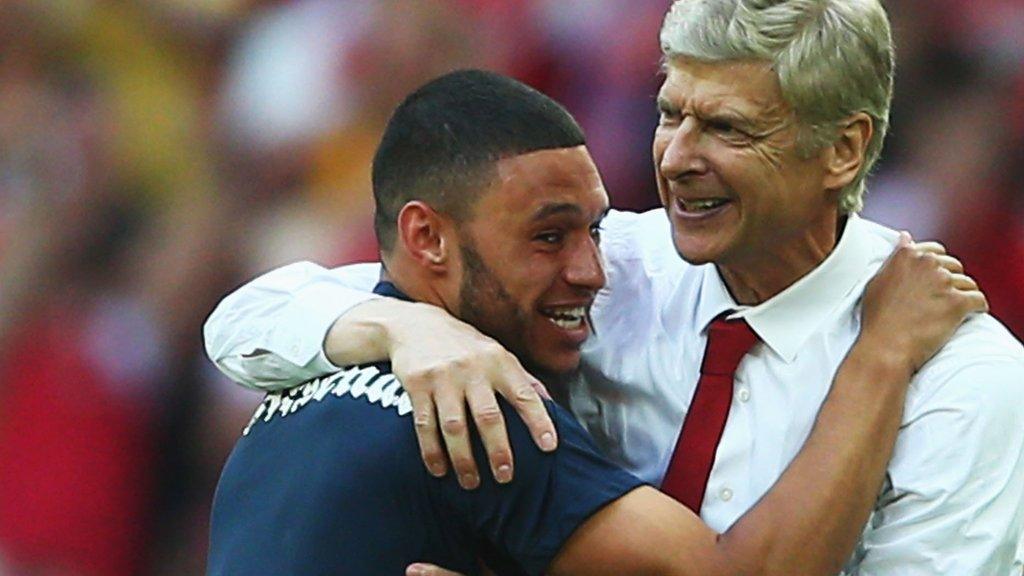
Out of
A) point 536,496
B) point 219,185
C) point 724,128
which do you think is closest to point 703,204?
point 724,128

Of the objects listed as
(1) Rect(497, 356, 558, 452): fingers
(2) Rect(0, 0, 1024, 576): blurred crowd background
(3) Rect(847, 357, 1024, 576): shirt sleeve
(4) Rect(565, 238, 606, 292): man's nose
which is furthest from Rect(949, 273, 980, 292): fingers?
(2) Rect(0, 0, 1024, 576): blurred crowd background

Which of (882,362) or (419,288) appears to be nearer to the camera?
(882,362)

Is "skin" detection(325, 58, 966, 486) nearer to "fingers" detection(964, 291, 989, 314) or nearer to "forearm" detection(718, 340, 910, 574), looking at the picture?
"fingers" detection(964, 291, 989, 314)

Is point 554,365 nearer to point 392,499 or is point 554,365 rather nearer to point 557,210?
point 557,210

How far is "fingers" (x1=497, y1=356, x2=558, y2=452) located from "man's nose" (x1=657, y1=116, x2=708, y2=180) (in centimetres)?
43

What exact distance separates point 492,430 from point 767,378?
1.75ft

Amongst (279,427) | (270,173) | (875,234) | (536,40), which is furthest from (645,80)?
(279,427)

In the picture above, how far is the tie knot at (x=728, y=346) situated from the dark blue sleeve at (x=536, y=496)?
373 mm

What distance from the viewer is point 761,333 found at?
2.79 m

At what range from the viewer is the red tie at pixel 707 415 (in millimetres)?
2748

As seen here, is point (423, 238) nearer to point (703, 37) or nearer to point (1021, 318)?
point (703, 37)

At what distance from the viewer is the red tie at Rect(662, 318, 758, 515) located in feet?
9.02

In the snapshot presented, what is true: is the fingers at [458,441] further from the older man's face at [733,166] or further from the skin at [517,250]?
the older man's face at [733,166]

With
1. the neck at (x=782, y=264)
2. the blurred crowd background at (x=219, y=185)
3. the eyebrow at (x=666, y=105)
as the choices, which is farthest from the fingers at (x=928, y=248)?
the blurred crowd background at (x=219, y=185)
